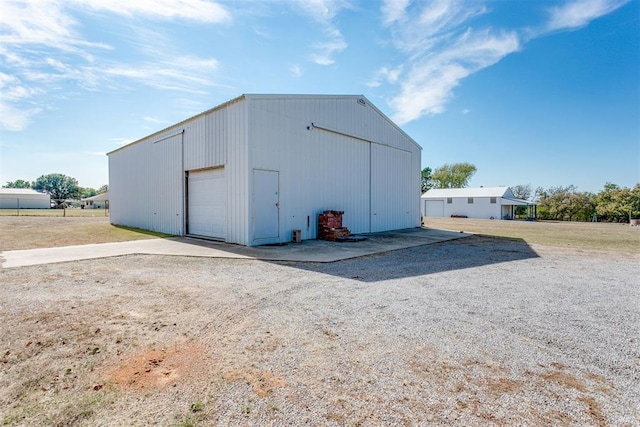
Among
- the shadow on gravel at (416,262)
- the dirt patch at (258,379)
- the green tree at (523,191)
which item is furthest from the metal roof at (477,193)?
the dirt patch at (258,379)

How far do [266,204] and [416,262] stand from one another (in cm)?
486

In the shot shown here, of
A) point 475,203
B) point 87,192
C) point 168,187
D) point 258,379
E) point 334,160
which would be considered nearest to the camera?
point 258,379

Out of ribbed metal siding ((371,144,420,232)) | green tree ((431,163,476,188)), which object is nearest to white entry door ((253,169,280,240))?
ribbed metal siding ((371,144,420,232))

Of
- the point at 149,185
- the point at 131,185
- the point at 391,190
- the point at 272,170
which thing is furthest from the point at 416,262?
the point at 131,185

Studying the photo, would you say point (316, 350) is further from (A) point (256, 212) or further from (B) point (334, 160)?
(B) point (334, 160)

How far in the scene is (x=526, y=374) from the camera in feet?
7.23

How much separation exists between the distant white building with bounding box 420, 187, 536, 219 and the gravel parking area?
31912 millimetres

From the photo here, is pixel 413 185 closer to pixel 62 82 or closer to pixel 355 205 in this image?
pixel 355 205

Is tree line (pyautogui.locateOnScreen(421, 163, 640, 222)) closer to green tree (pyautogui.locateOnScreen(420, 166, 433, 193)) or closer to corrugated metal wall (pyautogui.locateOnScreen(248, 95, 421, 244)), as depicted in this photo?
green tree (pyautogui.locateOnScreen(420, 166, 433, 193))

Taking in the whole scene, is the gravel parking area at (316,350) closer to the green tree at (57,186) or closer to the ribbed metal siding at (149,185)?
the ribbed metal siding at (149,185)

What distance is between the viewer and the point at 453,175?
54.9 m

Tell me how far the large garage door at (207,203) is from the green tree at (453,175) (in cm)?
5267

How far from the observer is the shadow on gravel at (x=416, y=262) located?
18.4 ft

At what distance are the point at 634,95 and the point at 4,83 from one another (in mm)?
32983
